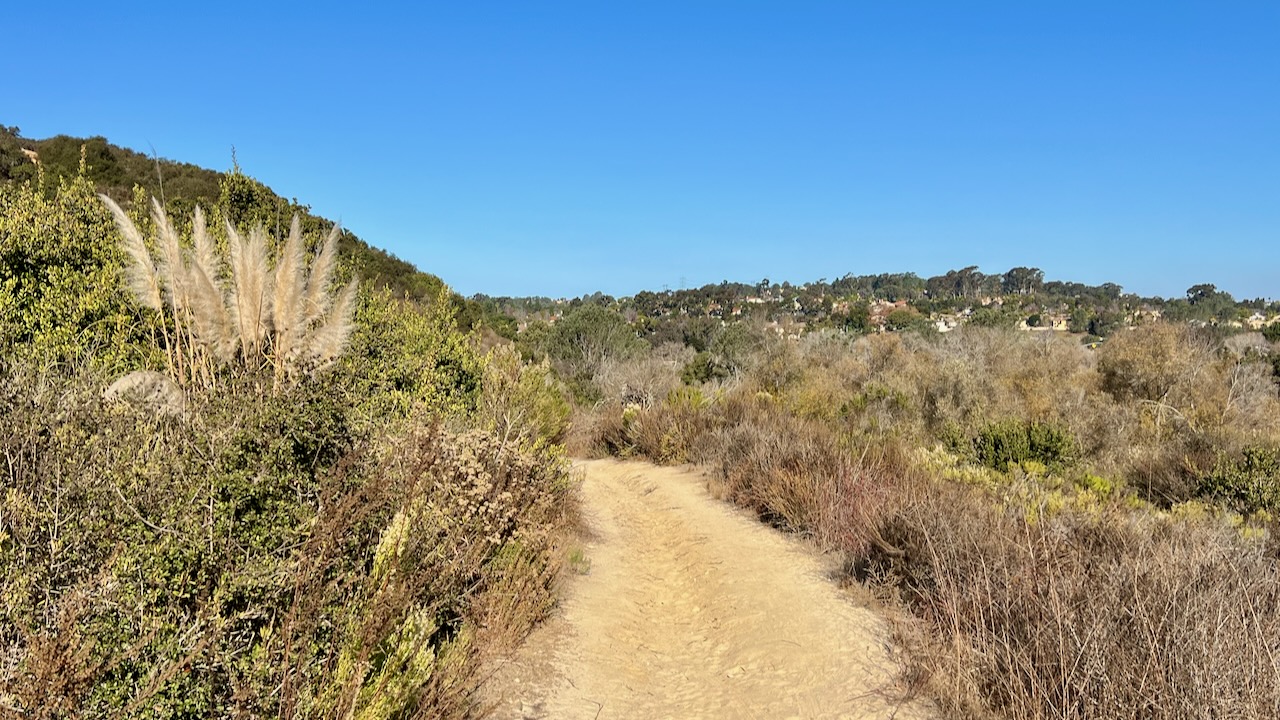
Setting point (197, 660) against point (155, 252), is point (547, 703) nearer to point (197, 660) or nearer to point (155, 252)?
point (197, 660)

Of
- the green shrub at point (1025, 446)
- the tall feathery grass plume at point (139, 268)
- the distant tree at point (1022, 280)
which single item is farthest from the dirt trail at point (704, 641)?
the distant tree at point (1022, 280)

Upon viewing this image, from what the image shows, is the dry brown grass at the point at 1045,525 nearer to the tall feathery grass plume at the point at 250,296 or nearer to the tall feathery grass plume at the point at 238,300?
the tall feathery grass plume at the point at 238,300

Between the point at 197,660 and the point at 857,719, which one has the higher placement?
the point at 197,660

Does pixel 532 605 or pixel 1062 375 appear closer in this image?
pixel 532 605

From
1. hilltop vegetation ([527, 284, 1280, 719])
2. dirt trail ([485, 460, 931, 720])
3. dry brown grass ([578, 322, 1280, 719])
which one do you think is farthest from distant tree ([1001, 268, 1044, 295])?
dirt trail ([485, 460, 931, 720])

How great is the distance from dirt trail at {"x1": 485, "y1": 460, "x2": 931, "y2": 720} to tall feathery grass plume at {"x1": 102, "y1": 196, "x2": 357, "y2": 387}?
259 centimetres

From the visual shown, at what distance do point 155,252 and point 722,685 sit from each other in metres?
5.81

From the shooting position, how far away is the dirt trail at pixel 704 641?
4.10 metres

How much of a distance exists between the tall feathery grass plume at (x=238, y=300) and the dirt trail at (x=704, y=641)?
2.59 meters

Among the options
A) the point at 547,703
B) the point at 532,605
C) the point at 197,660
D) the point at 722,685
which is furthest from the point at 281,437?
the point at 722,685

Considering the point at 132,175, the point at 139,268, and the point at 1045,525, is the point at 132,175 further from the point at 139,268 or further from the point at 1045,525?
the point at 1045,525

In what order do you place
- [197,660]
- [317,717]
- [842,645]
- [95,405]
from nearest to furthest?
[197,660]
[317,717]
[95,405]
[842,645]

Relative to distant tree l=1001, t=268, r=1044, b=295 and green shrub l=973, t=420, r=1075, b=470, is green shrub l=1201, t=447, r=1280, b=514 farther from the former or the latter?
distant tree l=1001, t=268, r=1044, b=295

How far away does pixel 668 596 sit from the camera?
643 centimetres
